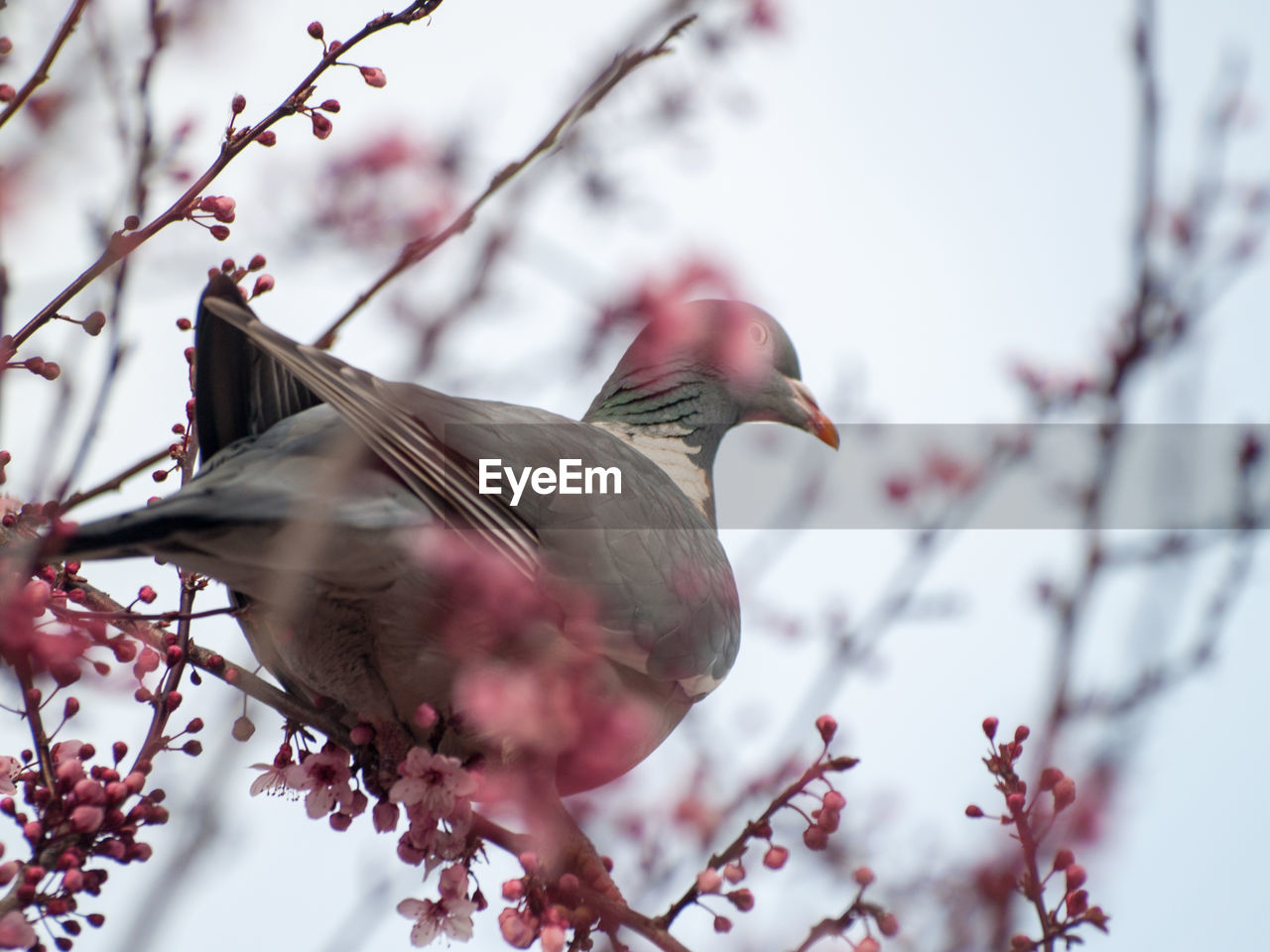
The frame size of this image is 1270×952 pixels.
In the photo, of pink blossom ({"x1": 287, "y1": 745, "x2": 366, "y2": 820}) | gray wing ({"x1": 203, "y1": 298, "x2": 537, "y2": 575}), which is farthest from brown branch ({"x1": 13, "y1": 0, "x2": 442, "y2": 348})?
pink blossom ({"x1": 287, "y1": 745, "x2": 366, "y2": 820})

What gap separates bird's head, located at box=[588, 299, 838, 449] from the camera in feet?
14.0

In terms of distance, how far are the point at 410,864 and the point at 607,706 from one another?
0.52 m

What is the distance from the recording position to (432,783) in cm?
262

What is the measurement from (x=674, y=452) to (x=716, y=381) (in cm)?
36

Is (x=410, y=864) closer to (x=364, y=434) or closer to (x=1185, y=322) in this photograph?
(x=364, y=434)

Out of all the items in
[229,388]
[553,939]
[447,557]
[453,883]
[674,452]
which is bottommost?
[553,939]

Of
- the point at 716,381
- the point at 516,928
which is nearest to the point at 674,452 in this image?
the point at 716,381

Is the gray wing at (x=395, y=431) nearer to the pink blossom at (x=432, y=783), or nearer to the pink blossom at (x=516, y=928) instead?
the pink blossom at (x=432, y=783)

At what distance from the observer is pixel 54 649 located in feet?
6.23

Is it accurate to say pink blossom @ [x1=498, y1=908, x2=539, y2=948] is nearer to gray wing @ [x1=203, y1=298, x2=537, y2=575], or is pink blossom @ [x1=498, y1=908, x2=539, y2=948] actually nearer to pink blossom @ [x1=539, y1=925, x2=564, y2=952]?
pink blossom @ [x1=539, y1=925, x2=564, y2=952]

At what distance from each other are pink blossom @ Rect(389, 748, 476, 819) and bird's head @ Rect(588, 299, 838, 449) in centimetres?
185

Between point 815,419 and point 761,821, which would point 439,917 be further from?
point 815,419

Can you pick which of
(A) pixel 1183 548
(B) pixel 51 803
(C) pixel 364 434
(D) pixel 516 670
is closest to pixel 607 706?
(D) pixel 516 670

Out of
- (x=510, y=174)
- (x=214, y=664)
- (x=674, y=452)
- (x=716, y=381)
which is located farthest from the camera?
(x=716, y=381)
